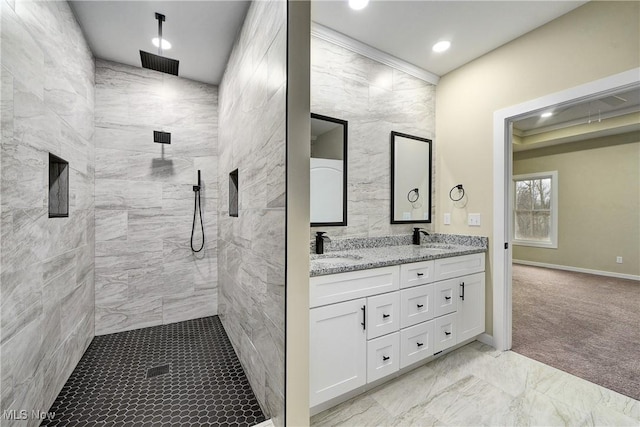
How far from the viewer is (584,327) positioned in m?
2.88

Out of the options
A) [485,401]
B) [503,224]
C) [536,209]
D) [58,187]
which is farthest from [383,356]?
[536,209]

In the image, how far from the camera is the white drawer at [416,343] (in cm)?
193

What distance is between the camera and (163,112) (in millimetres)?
2848

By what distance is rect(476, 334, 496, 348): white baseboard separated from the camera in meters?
2.48

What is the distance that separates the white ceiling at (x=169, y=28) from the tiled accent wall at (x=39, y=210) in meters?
0.18

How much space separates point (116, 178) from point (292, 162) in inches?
91.8

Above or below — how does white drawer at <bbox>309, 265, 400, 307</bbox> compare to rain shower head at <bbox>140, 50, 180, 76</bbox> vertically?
below

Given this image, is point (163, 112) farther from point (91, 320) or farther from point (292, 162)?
point (292, 162)

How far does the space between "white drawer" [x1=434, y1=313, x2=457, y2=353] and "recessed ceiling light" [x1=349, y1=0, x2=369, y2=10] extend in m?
2.48

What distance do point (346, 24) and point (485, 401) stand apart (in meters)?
2.96

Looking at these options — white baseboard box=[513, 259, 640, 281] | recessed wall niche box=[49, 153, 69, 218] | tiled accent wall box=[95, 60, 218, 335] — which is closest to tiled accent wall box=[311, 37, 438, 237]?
tiled accent wall box=[95, 60, 218, 335]

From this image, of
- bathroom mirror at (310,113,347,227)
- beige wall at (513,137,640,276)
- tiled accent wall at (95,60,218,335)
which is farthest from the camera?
beige wall at (513,137,640,276)

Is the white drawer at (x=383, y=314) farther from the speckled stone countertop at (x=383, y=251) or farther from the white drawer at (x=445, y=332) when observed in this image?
the white drawer at (x=445, y=332)

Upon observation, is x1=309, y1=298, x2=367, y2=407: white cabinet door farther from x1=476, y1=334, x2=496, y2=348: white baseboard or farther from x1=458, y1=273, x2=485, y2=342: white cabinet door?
x1=476, y1=334, x2=496, y2=348: white baseboard
